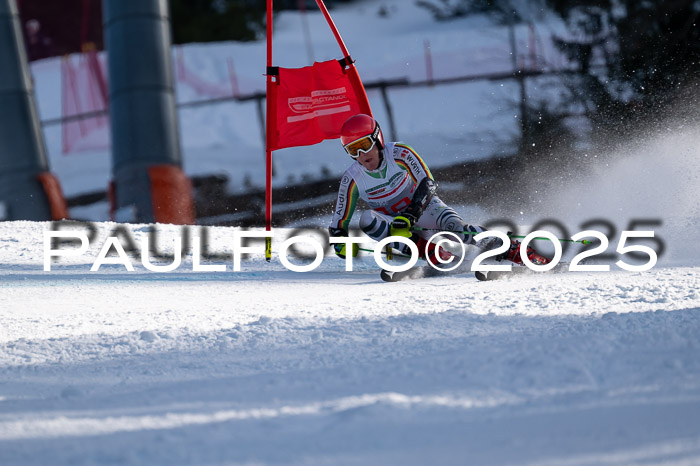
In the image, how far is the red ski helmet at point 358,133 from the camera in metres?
5.72

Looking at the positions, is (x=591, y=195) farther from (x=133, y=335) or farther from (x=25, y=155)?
(x=25, y=155)

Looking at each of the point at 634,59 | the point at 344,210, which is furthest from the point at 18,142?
the point at 634,59

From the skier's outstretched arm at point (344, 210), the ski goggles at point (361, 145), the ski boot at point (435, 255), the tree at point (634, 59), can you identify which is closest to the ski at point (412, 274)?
the ski boot at point (435, 255)

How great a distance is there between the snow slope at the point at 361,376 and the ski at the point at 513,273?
442 millimetres

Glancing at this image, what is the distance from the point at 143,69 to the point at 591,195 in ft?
19.3

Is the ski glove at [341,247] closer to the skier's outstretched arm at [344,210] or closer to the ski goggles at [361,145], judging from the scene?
the skier's outstretched arm at [344,210]

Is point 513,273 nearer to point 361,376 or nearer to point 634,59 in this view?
point 361,376

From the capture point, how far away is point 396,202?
20.0 ft

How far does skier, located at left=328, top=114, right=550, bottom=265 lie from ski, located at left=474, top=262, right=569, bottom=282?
172 mm

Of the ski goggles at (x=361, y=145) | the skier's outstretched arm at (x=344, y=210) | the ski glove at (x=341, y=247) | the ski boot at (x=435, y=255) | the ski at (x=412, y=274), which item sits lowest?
the ski at (x=412, y=274)

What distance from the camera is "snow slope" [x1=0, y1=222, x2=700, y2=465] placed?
7.63ft

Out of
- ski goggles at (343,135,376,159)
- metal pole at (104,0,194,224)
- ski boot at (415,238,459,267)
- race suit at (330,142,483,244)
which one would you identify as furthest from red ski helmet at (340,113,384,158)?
metal pole at (104,0,194,224)

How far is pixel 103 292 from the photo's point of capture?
5.16 meters

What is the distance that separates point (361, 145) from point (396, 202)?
587mm
